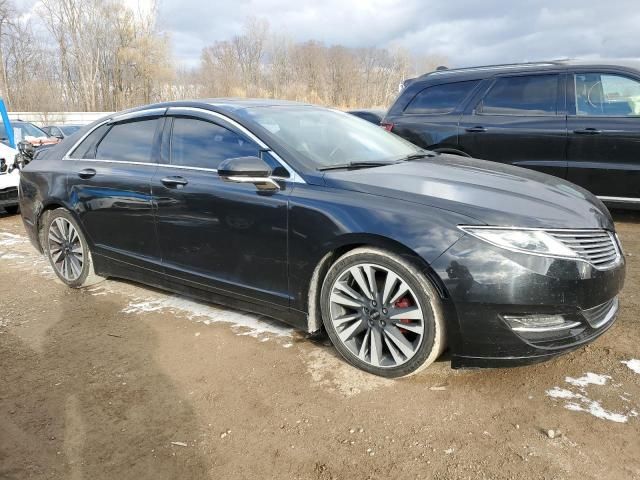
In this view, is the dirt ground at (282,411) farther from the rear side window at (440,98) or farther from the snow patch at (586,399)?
the rear side window at (440,98)

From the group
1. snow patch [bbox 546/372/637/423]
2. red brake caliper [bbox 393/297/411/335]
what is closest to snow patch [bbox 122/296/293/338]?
red brake caliper [bbox 393/297/411/335]

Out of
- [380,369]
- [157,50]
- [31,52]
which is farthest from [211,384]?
[31,52]

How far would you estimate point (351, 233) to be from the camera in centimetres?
276

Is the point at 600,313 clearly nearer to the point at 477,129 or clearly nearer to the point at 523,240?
the point at 523,240

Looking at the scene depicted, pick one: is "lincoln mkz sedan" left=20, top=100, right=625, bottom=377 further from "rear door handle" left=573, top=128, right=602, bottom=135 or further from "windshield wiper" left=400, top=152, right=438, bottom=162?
"rear door handle" left=573, top=128, right=602, bottom=135

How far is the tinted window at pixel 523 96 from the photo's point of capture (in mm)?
5707

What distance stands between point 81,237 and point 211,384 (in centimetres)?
226

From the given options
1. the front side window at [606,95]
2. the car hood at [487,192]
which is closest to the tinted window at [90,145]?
the car hood at [487,192]

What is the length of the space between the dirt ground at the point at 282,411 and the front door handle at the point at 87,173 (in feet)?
4.24

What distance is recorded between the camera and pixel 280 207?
9.92 feet

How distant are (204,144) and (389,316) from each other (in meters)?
1.76

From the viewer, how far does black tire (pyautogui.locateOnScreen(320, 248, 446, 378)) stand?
2.59m

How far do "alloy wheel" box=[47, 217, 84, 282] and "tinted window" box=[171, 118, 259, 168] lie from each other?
1486 mm

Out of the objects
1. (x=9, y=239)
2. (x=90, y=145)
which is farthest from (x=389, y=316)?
(x=9, y=239)
